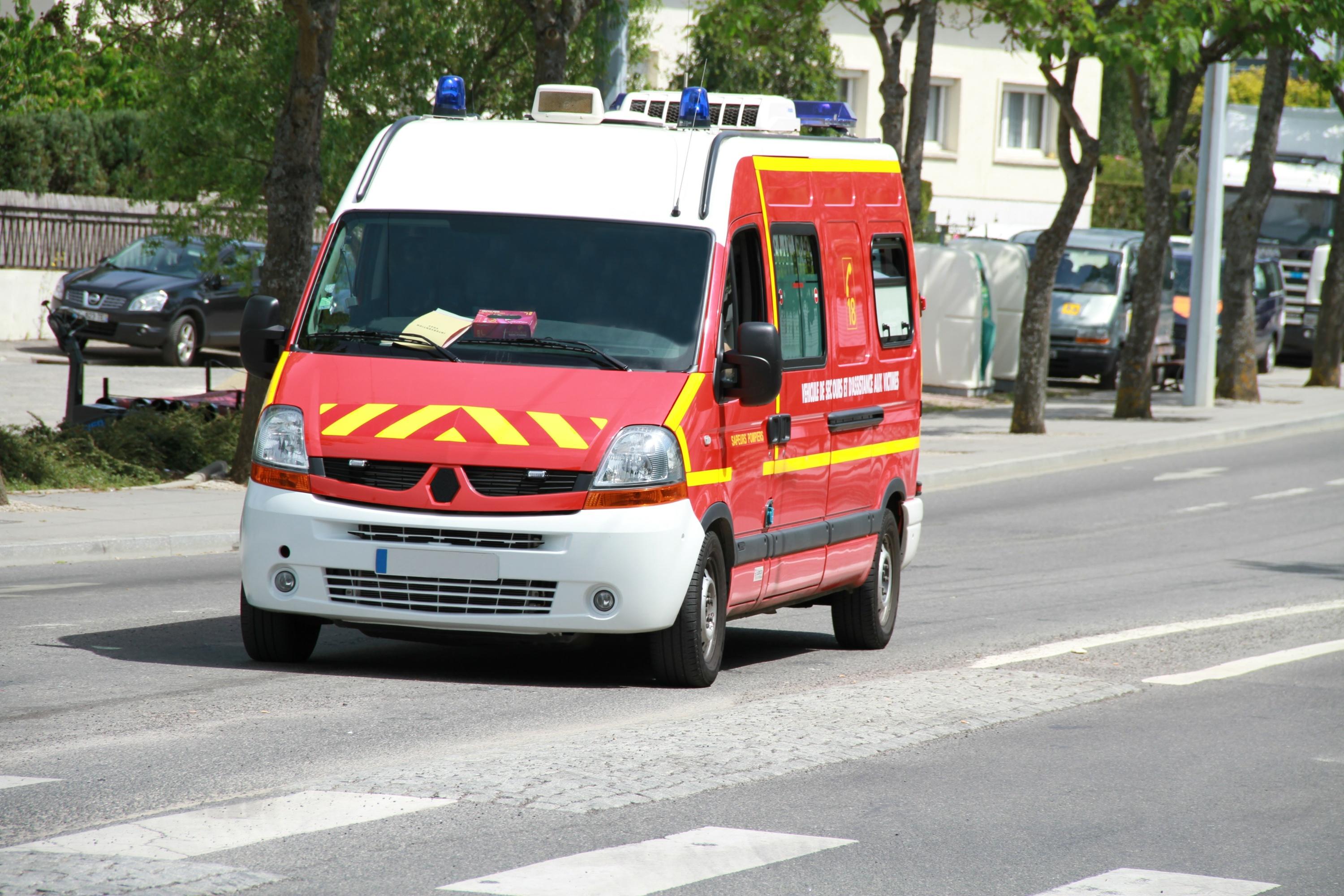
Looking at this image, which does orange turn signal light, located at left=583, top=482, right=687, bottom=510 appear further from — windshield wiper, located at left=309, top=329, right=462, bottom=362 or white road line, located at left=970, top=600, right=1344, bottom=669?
white road line, located at left=970, top=600, right=1344, bottom=669

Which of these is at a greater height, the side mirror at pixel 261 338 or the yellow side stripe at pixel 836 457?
the side mirror at pixel 261 338

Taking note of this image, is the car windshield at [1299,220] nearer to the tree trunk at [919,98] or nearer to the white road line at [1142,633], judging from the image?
the tree trunk at [919,98]

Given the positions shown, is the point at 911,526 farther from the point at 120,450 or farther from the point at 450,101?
the point at 120,450

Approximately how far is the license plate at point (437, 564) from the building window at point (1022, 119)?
45661mm

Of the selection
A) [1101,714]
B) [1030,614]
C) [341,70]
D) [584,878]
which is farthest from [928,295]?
[584,878]

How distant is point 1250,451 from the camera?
26016 mm

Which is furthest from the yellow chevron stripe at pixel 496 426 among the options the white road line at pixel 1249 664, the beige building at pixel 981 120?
the beige building at pixel 981 120

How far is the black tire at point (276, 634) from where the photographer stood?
8914 mm

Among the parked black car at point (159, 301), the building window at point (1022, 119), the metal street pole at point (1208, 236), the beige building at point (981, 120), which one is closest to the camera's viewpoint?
the parked black car at point (159, 301)

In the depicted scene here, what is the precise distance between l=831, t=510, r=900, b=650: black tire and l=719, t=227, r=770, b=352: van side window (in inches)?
75.8

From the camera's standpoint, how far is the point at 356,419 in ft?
27.7

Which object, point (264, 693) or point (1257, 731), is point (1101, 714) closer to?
point (1257, 731)

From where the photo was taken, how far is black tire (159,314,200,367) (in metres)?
28.8

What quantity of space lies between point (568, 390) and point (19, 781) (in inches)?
115
